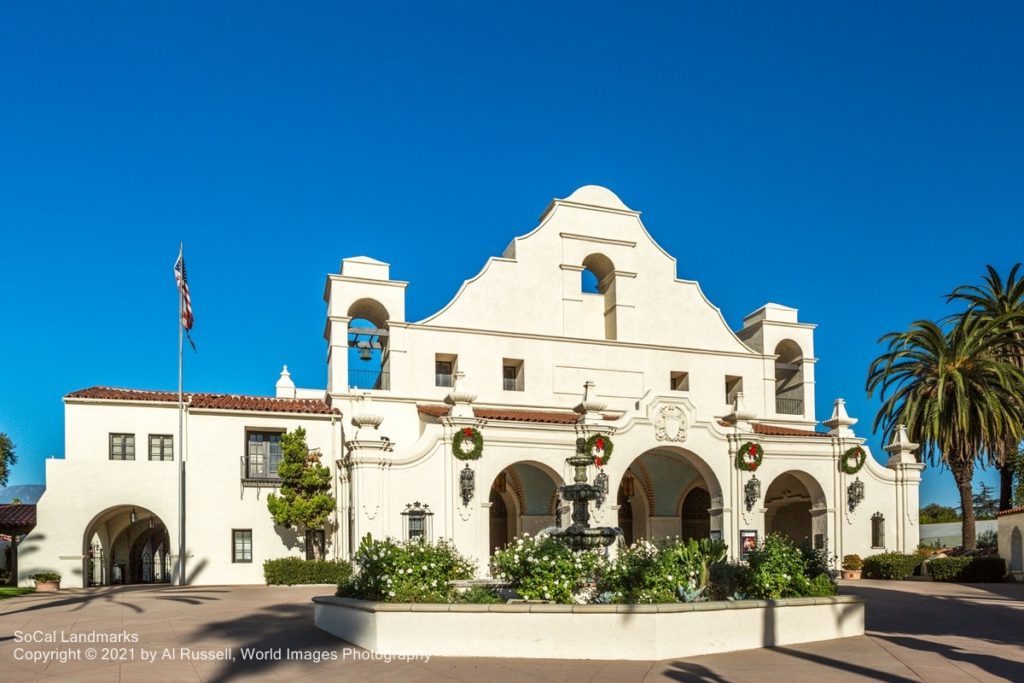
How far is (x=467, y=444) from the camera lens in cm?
3155

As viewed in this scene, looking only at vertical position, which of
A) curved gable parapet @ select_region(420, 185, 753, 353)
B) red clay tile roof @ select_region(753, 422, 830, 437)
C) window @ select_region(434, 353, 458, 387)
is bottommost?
red clay tile roof @ select_region(753, 422, 830, 437)

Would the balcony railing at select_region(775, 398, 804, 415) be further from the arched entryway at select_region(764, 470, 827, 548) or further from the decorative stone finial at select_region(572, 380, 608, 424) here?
the decorative stone finial at select_region(572, 380, 608, 424)

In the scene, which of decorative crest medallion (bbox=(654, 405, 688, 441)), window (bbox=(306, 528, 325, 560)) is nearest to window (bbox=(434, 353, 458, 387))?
window (bbox=(306, 528, 325, 560))

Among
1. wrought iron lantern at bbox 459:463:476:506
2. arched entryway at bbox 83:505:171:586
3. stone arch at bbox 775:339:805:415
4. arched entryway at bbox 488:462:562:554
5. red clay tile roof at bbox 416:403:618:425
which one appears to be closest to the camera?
wrought iron lantern at bbox 459:463:476:506

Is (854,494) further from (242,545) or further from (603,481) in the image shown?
(242,545)

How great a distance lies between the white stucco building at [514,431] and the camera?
32156mm

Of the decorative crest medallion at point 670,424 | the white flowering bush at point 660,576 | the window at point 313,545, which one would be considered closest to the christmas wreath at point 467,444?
the window at point 313,545

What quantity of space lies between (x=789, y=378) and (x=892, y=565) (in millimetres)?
14737

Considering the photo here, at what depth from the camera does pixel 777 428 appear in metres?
40.0

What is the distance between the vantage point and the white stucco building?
3216cm

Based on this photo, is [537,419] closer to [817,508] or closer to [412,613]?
[817,508]

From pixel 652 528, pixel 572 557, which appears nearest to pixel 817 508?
pixel 652 528

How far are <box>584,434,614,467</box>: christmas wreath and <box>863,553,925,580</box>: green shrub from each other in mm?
10932

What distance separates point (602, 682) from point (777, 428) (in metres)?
29.8
